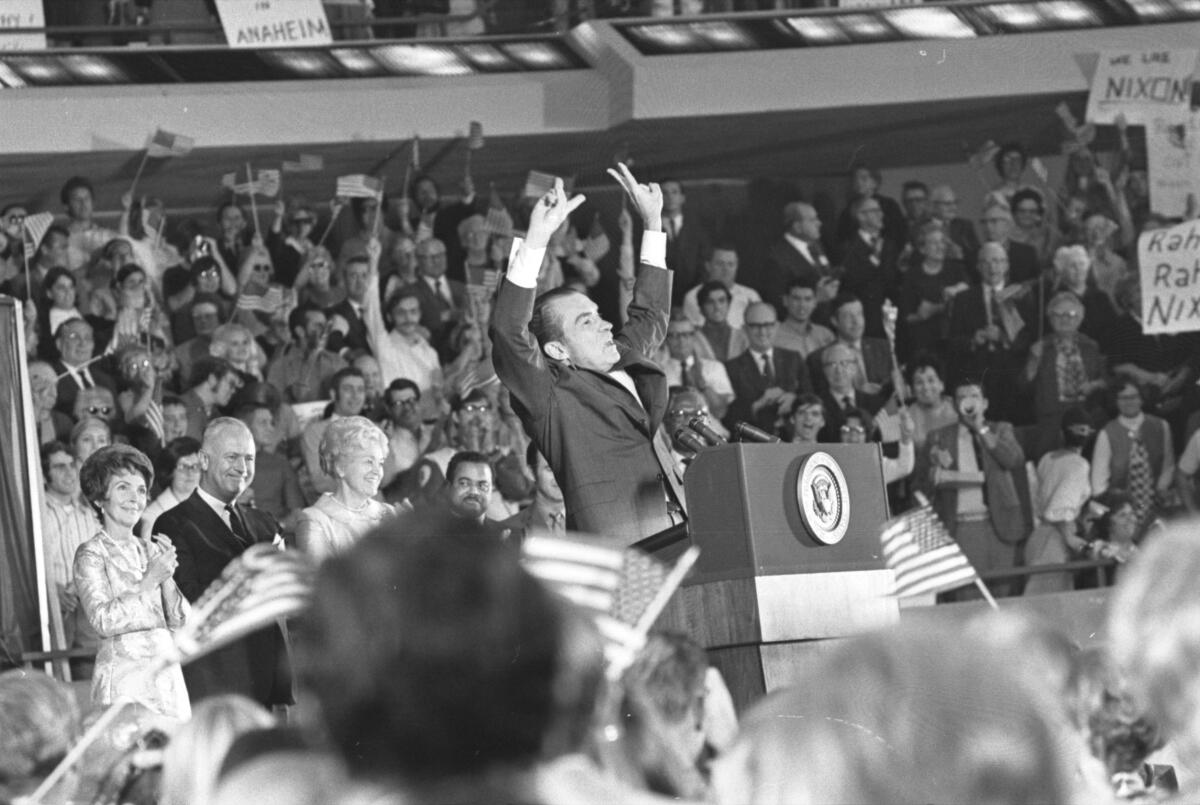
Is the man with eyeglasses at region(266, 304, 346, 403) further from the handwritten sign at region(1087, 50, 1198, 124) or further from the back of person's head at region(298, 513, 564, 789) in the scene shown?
the back of person's head at region(298, 513, 564, 789)

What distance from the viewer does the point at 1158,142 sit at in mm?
10477

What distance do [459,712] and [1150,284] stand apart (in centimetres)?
795

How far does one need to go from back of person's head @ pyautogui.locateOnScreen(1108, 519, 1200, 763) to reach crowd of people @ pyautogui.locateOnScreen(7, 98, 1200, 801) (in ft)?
9.30

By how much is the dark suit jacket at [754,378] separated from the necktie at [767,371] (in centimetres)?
1

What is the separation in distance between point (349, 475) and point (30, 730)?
3016mm

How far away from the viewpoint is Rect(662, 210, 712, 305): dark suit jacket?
1072cm

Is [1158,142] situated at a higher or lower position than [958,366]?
higher

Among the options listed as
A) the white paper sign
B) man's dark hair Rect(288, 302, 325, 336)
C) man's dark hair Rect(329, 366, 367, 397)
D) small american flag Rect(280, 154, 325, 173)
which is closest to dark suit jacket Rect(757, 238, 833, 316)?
the white paper sign

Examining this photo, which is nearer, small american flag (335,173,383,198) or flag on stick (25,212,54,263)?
flag on stick (25,212,54,263)

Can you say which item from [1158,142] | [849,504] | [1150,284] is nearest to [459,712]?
[849,504]

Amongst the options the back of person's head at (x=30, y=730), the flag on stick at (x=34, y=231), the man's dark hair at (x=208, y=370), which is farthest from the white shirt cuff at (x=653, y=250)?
the flag on stick at (x=34, y=231)

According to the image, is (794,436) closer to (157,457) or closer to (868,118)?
(157,457)

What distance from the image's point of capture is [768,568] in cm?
416

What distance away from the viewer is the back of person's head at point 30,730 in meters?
2.44
